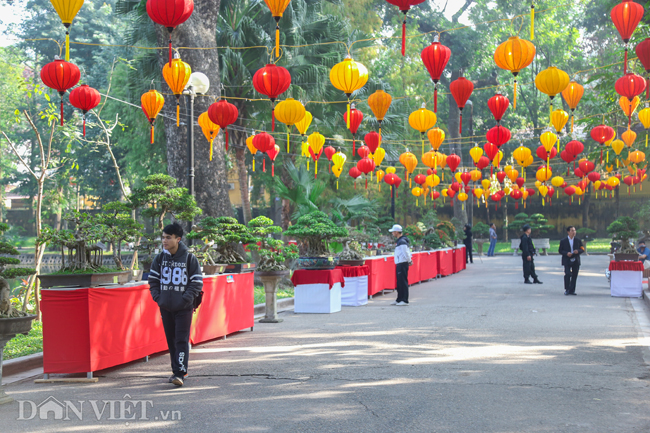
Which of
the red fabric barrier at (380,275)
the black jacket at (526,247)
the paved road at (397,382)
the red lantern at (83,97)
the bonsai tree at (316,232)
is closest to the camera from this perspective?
the paved road at (397,382)

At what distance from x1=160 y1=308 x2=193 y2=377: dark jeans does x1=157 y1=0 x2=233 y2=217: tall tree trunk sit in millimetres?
9362

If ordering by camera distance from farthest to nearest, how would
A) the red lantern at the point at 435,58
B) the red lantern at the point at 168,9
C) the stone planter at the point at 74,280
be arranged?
1. the red lantern at the point at 435,58
2. the red lantern at the point at 168,9
3. the stone planter at the point at 74,280

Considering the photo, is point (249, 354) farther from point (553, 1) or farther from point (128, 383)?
point (553, 1)

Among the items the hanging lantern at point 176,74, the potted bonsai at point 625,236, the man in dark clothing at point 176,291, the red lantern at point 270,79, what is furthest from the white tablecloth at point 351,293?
the man in dark clothing at point 176,291

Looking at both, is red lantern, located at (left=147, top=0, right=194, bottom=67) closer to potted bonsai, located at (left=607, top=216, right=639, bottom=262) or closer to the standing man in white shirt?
the standing man in white shirt

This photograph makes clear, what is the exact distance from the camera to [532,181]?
5053 cm

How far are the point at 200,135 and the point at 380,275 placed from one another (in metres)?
6.42

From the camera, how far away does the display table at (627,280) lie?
16062mm

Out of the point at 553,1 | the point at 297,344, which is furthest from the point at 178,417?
the point at 553,1

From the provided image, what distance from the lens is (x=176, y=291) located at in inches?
273

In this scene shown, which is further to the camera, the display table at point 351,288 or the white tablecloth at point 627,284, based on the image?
the white tablecloth at point 627,284

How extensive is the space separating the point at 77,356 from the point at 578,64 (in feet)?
148

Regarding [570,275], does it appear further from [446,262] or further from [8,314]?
[8,314]

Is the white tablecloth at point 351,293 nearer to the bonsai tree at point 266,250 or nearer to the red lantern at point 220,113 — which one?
the bonsai tree at point 266,250
